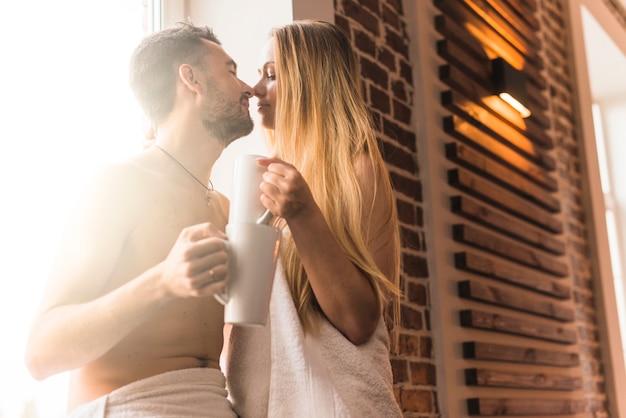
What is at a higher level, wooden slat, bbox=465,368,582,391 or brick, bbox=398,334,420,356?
brick, bbox=398,334,420,356

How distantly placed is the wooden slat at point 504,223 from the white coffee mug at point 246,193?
5.67 ft

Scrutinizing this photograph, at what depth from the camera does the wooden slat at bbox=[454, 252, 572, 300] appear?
2.62 m

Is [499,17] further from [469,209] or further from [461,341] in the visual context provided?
[461,341]

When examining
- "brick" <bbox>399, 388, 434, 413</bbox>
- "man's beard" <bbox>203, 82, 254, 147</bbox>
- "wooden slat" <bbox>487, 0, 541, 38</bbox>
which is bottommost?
"brick" <bbox>399, 388, 434, 413</bbox>

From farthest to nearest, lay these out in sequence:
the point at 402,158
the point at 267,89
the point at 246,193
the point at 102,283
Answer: the point at 402,158, the point at 267,89, the point at 102,283, the point at 246,193

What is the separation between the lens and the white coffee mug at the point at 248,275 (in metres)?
0.90

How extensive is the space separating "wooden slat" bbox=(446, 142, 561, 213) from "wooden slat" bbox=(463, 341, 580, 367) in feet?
2.12

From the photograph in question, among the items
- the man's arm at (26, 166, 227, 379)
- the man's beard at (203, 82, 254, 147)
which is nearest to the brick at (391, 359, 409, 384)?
the man's beard at (203, 82, 254, 147)

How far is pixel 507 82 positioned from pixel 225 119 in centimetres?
199

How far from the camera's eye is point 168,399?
1.14 metres

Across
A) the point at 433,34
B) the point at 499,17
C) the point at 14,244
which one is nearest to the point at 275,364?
the point at 14,244

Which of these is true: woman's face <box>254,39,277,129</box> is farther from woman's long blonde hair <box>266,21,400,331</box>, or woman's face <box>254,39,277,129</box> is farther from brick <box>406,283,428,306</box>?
brick <box>406,283,428,306</box>

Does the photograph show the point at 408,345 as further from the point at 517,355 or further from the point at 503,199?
the point at 503,199

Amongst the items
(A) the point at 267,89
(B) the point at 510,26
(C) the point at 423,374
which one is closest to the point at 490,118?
(B) the point at 510,26
